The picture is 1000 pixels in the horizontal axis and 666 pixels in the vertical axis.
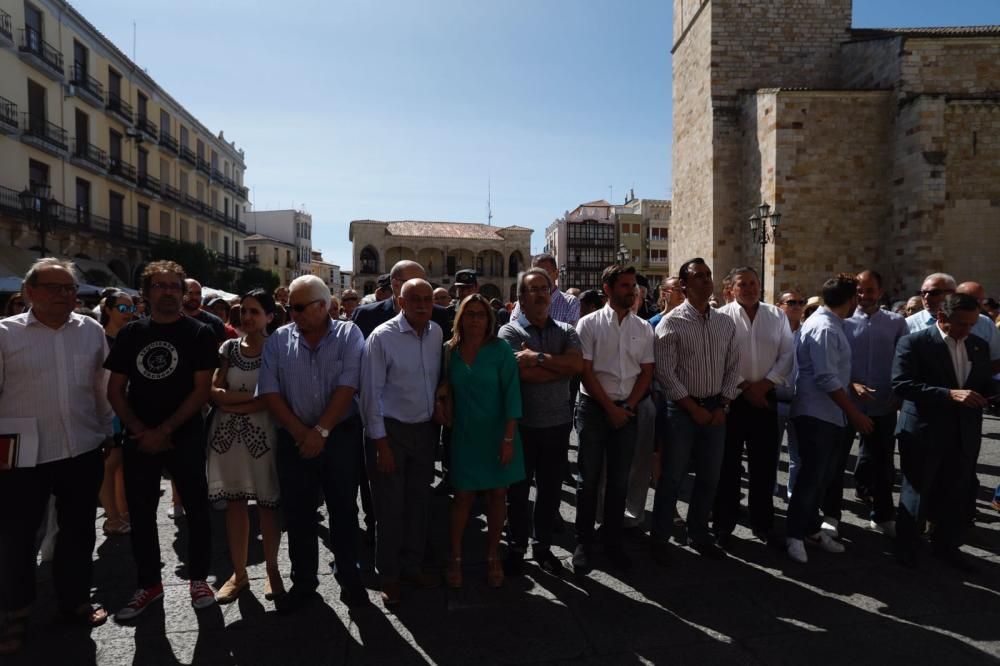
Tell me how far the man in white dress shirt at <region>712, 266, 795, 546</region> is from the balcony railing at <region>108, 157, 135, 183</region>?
26453 mm

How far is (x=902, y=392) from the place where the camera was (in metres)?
3.65

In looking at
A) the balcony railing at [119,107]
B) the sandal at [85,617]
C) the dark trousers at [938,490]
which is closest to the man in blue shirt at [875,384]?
the dark trousers at [938,490]

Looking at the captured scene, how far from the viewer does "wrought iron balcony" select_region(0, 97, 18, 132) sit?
17.6 metres

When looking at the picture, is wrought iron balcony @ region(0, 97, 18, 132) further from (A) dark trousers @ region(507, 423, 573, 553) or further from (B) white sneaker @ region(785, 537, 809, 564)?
(B) white sneaker @ region(785, 537, 809, 564)

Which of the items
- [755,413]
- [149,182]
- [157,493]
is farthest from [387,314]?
[149,182]

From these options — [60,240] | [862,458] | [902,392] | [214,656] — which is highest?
[60,240]

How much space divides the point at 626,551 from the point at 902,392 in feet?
6.53

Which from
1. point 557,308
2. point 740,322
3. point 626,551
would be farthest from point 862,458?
point 557,308

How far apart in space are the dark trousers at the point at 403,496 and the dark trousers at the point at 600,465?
955 millimetres

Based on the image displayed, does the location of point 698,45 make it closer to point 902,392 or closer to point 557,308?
point 557,308

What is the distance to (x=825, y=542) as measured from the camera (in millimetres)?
3861

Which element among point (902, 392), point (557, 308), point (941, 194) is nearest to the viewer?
point (902, 392)

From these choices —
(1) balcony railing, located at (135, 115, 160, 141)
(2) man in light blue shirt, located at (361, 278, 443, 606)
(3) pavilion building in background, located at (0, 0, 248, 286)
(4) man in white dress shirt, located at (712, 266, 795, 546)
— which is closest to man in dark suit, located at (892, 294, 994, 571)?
(4) man in white dress shirt, located at (712, 266, 795, 546)

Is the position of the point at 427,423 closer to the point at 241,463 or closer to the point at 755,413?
the point at 241,463
